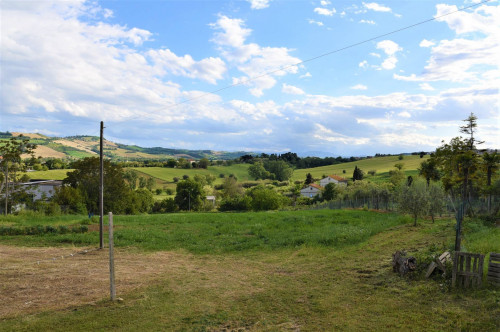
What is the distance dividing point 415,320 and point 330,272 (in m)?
5.14

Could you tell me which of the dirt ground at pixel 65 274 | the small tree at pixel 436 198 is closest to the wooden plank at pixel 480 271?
the dirt ground at pixel 65 274

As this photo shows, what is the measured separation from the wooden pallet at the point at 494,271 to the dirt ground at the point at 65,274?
37.0 feet

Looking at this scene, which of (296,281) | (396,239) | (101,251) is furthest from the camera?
(396,239)

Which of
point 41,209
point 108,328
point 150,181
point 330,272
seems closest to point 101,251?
point 108,328

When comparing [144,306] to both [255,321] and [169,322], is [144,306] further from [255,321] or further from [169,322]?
[255,321]

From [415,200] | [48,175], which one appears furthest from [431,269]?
[48,175]

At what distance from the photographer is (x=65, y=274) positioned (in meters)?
12.9

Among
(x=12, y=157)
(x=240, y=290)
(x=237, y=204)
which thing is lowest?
(x=237, y=204)

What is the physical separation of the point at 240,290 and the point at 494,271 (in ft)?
25.4

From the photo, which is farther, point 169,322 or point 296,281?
point 296,281

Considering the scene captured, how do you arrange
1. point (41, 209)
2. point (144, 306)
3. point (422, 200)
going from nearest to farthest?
1. point (144, 306)
2. point (422, 200)
3. point (41, 209)

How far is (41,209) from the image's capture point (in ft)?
118

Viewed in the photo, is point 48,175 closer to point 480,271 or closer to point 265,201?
point 265,201

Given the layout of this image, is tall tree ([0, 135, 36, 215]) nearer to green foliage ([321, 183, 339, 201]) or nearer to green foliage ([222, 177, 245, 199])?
green foliage ([321, 183, 339, 201])
